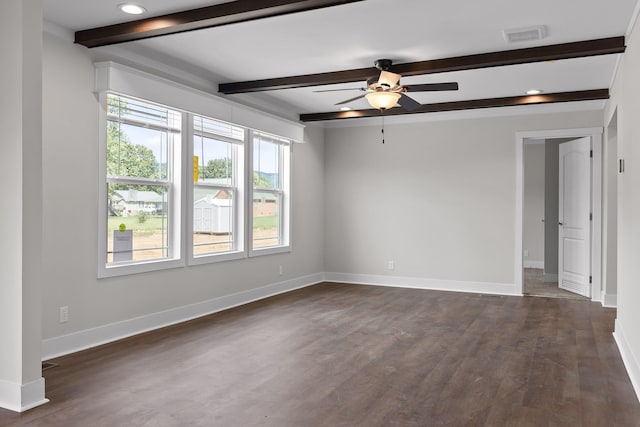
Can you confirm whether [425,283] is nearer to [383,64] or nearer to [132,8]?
[383,64]

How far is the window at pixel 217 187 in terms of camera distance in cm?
572

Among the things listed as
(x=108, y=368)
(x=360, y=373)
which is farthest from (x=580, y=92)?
(x=108, y=368)

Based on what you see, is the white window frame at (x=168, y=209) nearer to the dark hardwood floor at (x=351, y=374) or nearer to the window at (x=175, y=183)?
the window at (x=175, y=183)

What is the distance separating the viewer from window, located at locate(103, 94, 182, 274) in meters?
4.66

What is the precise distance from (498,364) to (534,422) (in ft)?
3.61

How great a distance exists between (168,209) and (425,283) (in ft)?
13.6

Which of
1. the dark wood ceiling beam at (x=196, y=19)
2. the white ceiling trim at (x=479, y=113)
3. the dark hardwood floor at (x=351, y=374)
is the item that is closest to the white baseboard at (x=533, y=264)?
the white ceiling trim at (x=479, y=113)

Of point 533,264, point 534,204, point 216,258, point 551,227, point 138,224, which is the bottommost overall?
point 533,264

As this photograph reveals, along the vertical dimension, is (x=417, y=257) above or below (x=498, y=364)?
above

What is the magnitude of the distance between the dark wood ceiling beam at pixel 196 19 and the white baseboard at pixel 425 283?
5210mm

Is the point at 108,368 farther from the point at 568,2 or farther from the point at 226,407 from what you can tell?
the point at 568,2

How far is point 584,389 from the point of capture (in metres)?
3.45

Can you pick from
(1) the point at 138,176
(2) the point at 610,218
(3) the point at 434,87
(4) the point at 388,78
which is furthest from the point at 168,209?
(2) the point at 610,218

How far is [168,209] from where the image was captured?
5.32 m
